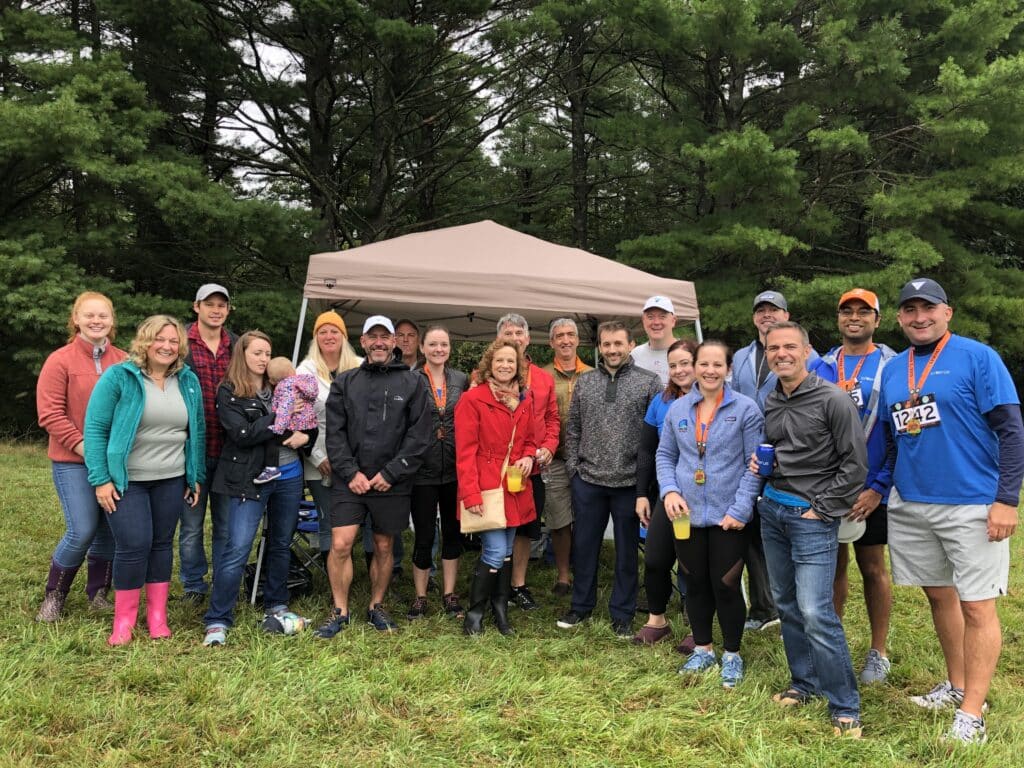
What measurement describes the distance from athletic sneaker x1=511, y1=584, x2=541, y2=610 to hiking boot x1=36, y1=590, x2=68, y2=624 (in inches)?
92.4

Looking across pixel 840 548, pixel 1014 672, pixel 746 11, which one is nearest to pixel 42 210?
pixel 746 11

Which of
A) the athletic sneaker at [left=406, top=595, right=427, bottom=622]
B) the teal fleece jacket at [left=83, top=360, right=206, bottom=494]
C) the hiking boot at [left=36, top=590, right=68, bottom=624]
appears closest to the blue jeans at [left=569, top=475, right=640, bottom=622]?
the athletic sneaker at [left=406, top=595, right=427, bottom=622]

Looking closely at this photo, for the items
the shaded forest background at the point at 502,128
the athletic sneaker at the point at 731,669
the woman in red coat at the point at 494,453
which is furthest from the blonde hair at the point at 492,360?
the shaded forest background at the point at 502,128

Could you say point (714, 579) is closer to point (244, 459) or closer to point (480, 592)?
point (480, 592)

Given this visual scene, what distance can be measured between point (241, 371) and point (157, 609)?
117 centimetres

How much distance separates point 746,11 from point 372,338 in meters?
7.76

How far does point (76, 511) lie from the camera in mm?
3160

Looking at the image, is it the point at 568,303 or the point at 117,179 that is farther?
the point at 117,179

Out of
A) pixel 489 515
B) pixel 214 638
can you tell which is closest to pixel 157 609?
pixel 214 638

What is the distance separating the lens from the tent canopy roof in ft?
14.5

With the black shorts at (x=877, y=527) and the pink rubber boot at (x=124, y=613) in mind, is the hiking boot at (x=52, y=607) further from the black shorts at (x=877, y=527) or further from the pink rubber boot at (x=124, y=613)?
the black shorts at (x=877, y=527)

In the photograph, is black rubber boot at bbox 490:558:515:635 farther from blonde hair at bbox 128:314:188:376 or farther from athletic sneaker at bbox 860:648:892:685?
blonde hair at bbox 128:314:188:376

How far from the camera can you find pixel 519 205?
12766mm

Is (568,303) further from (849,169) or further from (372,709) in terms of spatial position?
(849,169)
